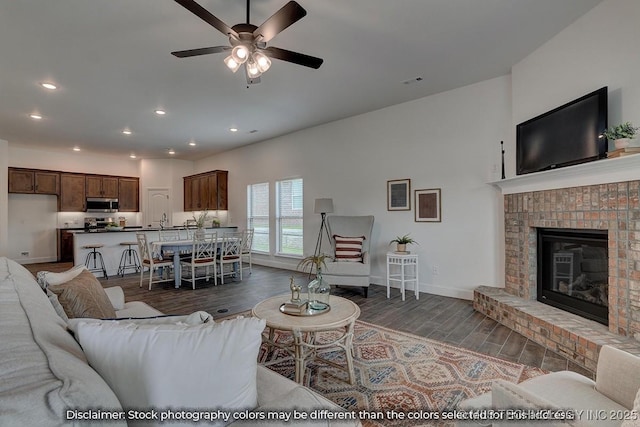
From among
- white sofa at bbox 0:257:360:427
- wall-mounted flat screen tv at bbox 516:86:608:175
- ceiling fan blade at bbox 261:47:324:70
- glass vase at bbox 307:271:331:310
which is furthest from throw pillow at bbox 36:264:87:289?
wall-mounted flat screen tv at bbox 516:86:608:175

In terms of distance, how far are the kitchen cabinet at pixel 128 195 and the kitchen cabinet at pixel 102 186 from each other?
0.13 meters

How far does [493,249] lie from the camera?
4168mm

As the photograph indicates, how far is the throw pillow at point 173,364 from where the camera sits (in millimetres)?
891

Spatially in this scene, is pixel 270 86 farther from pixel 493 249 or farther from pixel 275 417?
pixel 275 417

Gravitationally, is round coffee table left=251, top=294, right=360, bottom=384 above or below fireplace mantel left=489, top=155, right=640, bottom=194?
below

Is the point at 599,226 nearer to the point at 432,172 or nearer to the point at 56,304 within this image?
the point at 432,172

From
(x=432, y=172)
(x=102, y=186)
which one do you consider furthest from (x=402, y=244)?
(x=102, y=186)

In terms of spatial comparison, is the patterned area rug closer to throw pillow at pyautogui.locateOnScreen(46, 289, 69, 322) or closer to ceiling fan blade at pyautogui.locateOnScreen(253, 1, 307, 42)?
throw pillow at pyautogui.locateOnScreen(46, 289, 69, 322)

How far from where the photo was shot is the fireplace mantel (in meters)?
2.42

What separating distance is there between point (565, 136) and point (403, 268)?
2.42m

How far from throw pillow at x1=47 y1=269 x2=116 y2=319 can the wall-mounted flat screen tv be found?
12.8 ft

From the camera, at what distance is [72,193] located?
8391mm

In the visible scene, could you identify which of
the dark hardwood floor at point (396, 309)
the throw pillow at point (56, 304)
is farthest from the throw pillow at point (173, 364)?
the dark hardwood floor at point (396, 309)

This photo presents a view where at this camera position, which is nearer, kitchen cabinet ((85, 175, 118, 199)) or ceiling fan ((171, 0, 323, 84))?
ceiling fan ((171, 0, 323, 84))
